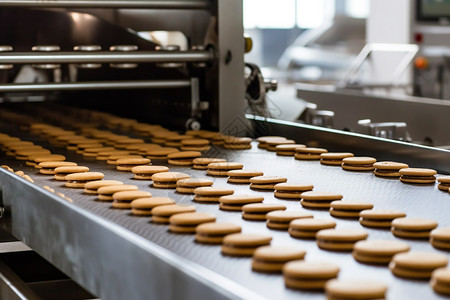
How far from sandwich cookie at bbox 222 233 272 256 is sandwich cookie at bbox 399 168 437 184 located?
62 cm

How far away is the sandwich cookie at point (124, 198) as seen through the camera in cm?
129

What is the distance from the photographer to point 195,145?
2057mm

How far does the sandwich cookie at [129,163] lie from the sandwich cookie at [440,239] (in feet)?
2.91

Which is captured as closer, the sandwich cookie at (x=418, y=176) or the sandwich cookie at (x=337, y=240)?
the sandwich cookie at (x=337, y=240)

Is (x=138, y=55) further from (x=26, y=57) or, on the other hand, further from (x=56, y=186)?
(x=56, y=186)

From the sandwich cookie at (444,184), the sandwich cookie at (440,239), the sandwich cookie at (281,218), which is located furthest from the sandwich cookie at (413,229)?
the sandwich cookie at (444,184)

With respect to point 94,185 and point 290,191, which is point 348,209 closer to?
point 290,191

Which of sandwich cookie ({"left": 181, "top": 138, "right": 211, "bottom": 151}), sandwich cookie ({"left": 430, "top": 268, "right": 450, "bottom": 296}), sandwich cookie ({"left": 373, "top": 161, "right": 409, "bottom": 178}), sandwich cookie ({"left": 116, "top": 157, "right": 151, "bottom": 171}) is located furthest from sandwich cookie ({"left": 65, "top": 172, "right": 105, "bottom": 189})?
sandwich cookie ({"left": 430, "top": 268, "right": 450, "bottom": 296})

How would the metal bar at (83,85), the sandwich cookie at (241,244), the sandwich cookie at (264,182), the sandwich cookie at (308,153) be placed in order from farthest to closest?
the metal bar at (83,85)
the sandwich cookie at (308,153)
the sandwich cookie at (264,182)
the sandwich cookie at (241,244)

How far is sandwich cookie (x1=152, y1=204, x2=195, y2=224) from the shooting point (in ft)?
3.84

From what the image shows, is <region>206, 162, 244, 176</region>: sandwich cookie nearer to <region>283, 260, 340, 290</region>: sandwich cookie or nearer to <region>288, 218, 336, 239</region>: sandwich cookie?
<region>288, 218, 336, 239</region>: sandwich cookie

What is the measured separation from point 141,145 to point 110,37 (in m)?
0.94

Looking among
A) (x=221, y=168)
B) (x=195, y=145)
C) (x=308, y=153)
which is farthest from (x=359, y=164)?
(x=195, y=145)

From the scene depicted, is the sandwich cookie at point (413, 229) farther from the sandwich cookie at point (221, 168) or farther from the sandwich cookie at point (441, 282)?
the sandwich cookie at point (221, 168)
